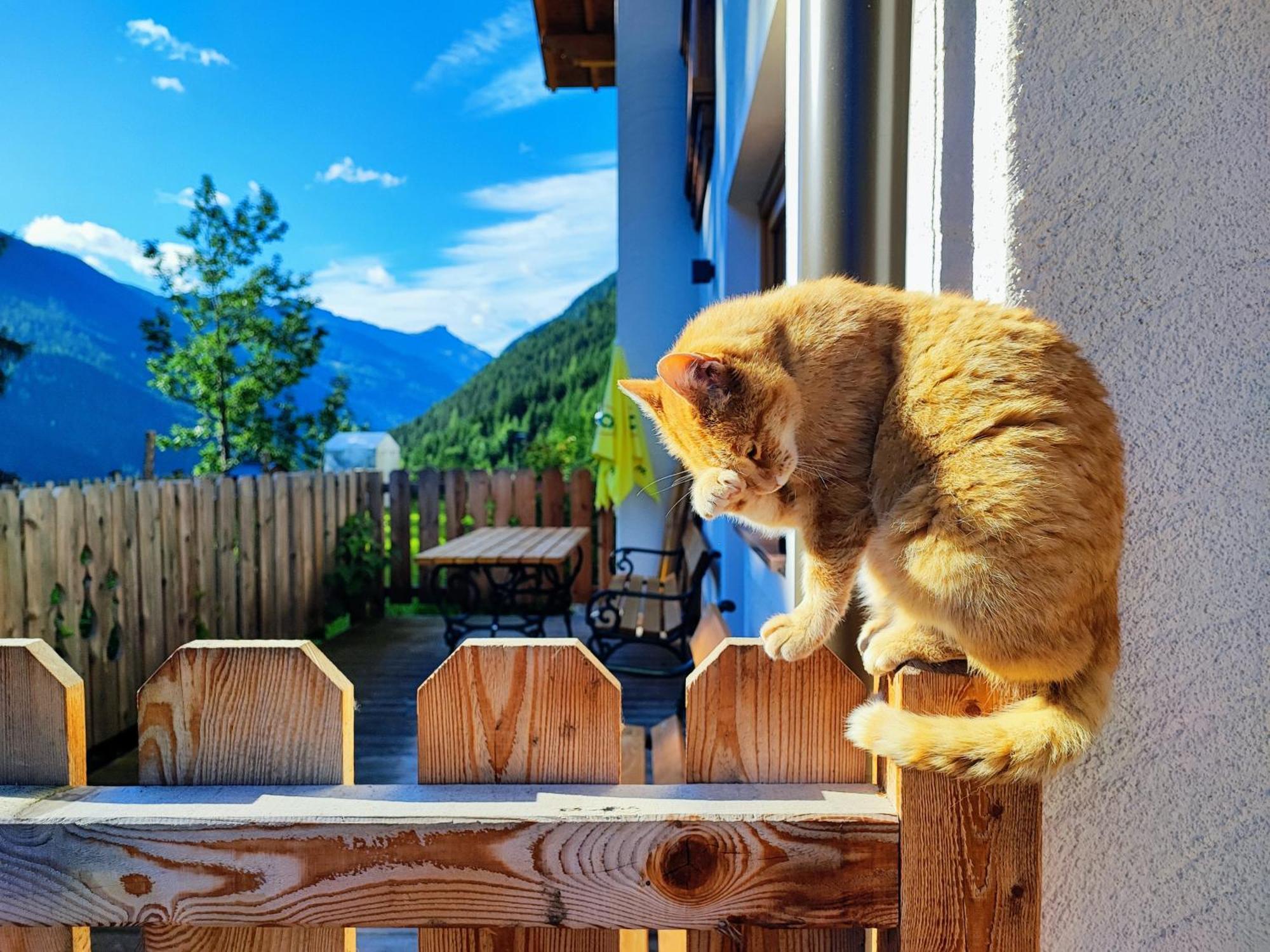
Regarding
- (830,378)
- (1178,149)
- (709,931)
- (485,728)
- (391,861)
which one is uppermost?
(1178,149)

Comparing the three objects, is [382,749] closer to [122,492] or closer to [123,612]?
[123,612]

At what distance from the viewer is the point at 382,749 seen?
393 centimetres

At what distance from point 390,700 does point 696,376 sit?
461 centimetres

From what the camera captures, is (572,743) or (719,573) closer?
(572,743)

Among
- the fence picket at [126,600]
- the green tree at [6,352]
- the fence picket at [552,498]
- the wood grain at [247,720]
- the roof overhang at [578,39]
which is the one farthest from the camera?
the green tree at [6,352]

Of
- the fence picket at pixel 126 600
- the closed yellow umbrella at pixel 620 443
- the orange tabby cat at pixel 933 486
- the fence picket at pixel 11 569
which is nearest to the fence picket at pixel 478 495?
the closed yellow umbrella at pixel 620 443

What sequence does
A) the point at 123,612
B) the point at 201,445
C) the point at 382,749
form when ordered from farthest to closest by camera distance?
1. the point at 201,445
2. the point at 123,612
3. the point at 382,749

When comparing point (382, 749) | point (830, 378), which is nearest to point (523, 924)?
point (830, 378)

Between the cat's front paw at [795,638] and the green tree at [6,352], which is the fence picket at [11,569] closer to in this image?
the cat's front paw at [795,638]

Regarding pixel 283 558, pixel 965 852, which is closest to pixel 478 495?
pixel 283 558

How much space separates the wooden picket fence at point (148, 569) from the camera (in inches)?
153

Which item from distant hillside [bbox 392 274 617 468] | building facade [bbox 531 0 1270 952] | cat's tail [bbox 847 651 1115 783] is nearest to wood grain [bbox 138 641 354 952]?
cat's tail [bbox 847 651 1115 783]

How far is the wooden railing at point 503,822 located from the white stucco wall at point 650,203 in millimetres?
6332

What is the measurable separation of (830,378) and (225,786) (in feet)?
2.83
